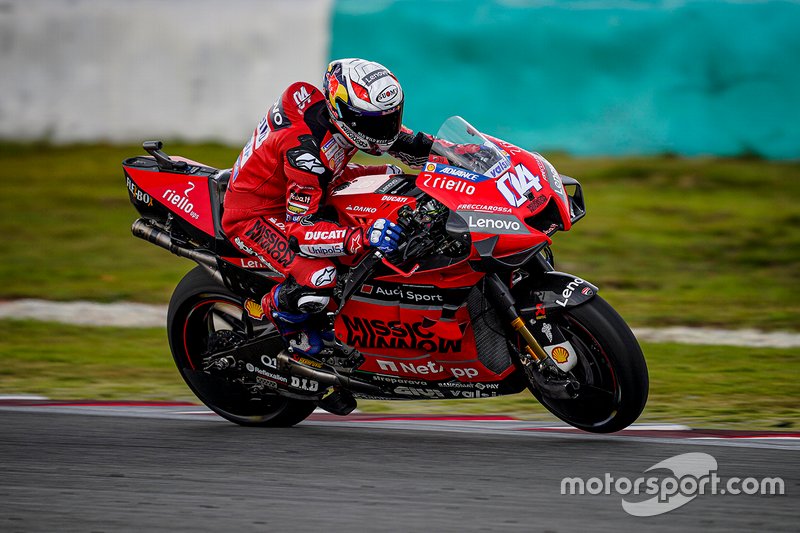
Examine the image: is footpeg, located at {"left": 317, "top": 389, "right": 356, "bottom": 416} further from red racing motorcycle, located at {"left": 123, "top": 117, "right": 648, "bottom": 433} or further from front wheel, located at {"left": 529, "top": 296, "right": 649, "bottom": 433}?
Result: front wheel, located at {"left": 529, "top": 296, "right": 649, "bottom": 433}

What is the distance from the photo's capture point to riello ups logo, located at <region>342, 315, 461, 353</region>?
5.27 m

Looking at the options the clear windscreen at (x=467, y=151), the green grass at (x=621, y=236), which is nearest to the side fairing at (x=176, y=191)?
the clear windscreen at (x=467, y=151)

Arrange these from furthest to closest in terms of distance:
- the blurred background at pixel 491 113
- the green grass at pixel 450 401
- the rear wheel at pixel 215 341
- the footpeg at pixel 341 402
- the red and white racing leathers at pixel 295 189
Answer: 1. the blurred background at pixel 491 113
2. the green grass at pixel 450 401
3. the rear wheel at pixel 215 341
4. the footpeg at pixel 341 402
5. the red and white racing leathers at pixel 295 189

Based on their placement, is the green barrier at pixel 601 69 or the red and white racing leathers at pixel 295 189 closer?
the red and white racing leathers at pixel 295 189

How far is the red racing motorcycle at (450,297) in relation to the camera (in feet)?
16.3

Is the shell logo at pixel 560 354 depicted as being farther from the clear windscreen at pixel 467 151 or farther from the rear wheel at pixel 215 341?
the rear wheel at pixel 215 341

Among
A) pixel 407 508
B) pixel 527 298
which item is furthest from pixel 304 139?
pixel 407 508

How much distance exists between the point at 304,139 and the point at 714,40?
877cm

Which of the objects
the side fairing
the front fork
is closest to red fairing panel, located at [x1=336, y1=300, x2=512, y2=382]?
the front fork

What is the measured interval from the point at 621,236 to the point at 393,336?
6.41m

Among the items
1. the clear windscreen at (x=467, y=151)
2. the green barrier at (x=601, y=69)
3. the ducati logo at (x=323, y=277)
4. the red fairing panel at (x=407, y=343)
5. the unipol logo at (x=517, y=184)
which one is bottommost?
the green barrier at (x=601, y=69)

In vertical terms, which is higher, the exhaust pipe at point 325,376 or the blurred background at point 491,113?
the exhaust pipe at point 325,376

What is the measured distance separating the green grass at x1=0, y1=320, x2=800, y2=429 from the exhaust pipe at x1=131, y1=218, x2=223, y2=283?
1.27 metres

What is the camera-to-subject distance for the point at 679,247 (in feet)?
35.6
